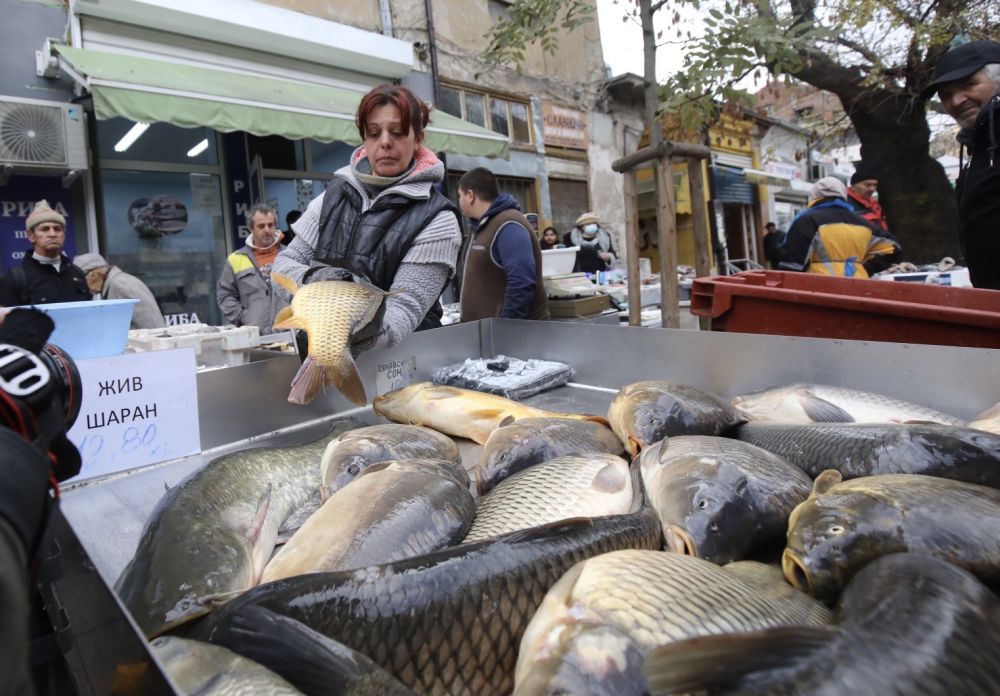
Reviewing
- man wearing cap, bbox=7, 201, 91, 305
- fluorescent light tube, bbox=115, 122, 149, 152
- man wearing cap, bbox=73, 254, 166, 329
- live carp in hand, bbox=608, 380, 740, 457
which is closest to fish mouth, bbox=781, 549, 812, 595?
live carp in hand, bbox=608, 380, 740, 457

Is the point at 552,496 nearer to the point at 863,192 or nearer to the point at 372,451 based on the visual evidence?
the point at 372,451

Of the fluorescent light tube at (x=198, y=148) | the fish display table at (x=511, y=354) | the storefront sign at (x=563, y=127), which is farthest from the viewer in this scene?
the storefront sign at (x=563, y=127)

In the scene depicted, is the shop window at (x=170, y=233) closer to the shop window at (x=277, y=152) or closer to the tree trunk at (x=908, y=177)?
the shop window at (x=277, y=152)

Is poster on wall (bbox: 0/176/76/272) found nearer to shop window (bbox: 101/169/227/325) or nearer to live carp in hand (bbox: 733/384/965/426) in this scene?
shop window (bbox: 101/169/227/325)

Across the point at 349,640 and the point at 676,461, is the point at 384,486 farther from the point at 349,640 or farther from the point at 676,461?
the point at 676,461

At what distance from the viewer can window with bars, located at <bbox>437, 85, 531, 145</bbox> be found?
1053cm

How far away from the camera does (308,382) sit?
1759 mm

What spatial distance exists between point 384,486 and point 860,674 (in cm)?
89

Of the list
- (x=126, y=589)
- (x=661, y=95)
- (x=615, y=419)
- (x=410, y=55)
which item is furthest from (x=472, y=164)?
(x=126, y=589)

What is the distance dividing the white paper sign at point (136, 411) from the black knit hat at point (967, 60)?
3667 mm

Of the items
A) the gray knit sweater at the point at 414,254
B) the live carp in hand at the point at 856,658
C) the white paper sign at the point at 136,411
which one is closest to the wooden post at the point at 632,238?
the gray knit sweater at the point at 414,254

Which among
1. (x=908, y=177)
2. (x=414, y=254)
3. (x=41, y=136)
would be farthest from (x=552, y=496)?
(x=908, y=177)

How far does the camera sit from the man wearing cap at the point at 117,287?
4895 millimetres

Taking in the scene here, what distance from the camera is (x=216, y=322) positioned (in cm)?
791
